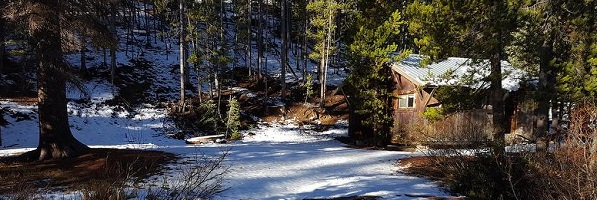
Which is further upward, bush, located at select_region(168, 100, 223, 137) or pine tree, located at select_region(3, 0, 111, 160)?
pine tree, located at select_region(3, 0, 111, 160)

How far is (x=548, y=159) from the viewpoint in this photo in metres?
Result: 8.20

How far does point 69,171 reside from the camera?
8836 millimetres

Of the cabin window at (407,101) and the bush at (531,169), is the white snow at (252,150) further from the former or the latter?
the cabin window at (407,101)

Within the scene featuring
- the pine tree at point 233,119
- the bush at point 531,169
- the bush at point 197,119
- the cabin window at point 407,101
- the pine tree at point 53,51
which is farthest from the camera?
the bush at point 197,119

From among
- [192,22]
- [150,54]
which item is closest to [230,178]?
[192,22]

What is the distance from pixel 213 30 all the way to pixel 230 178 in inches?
746

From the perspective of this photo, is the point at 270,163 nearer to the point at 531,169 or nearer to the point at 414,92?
the point at 531,169

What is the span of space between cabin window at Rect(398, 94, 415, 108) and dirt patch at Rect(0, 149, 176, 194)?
13.1 m

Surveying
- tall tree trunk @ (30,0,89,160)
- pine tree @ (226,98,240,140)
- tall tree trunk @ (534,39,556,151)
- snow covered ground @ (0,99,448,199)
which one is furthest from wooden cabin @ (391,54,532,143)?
tall tree trunk @ (30,0,89,160)

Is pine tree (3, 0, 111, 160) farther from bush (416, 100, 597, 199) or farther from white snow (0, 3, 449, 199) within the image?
bush (416, 100, 597, 199)

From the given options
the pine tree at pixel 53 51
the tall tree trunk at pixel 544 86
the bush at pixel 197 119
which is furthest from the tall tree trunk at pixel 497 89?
the bush at pixel 197 119

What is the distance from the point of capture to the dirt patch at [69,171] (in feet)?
24.5

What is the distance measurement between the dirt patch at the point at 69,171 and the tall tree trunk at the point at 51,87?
48cm

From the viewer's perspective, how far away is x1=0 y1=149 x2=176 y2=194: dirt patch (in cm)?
748
